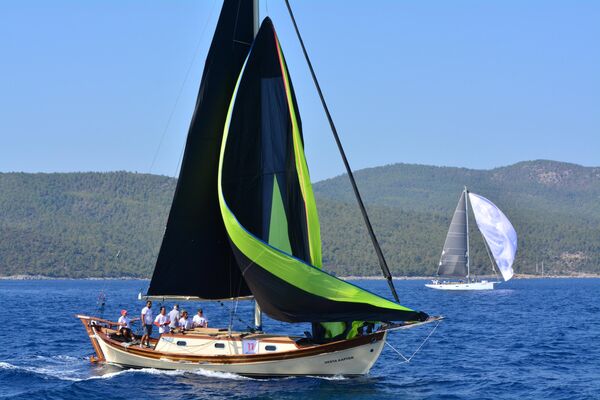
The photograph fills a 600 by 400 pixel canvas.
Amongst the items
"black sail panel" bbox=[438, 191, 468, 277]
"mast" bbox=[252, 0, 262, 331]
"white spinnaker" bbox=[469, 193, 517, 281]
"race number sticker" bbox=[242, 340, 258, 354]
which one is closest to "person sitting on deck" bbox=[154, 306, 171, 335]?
"mast" bbox=[252, 0, 262, 331]

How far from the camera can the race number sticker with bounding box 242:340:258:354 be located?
35375 millimetres

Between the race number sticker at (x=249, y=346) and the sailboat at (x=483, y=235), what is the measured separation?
77.4m

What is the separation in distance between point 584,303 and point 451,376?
6193 cm

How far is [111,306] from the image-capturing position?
8900 centimetres

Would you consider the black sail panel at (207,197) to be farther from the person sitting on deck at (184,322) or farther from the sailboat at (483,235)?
the sailboat at (483,235)

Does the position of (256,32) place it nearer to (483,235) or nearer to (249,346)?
(249,346)

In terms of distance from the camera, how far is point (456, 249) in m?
121

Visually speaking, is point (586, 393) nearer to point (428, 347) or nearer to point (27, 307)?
point (428, 347)

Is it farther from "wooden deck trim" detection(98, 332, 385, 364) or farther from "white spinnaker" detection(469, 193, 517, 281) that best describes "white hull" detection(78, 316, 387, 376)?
"white spinnaker" detection(469, 193, 517, 281)

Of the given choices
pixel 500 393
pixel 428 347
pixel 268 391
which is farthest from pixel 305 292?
pixel 428 347

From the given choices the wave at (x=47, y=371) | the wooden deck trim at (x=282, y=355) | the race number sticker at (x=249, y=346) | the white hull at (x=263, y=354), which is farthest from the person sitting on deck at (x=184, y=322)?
the wave at (x=47, y=371)

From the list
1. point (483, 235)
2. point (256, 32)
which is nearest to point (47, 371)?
point (256, 32)

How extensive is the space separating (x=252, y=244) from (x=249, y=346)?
357 cm

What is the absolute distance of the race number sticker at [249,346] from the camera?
3538 cm
